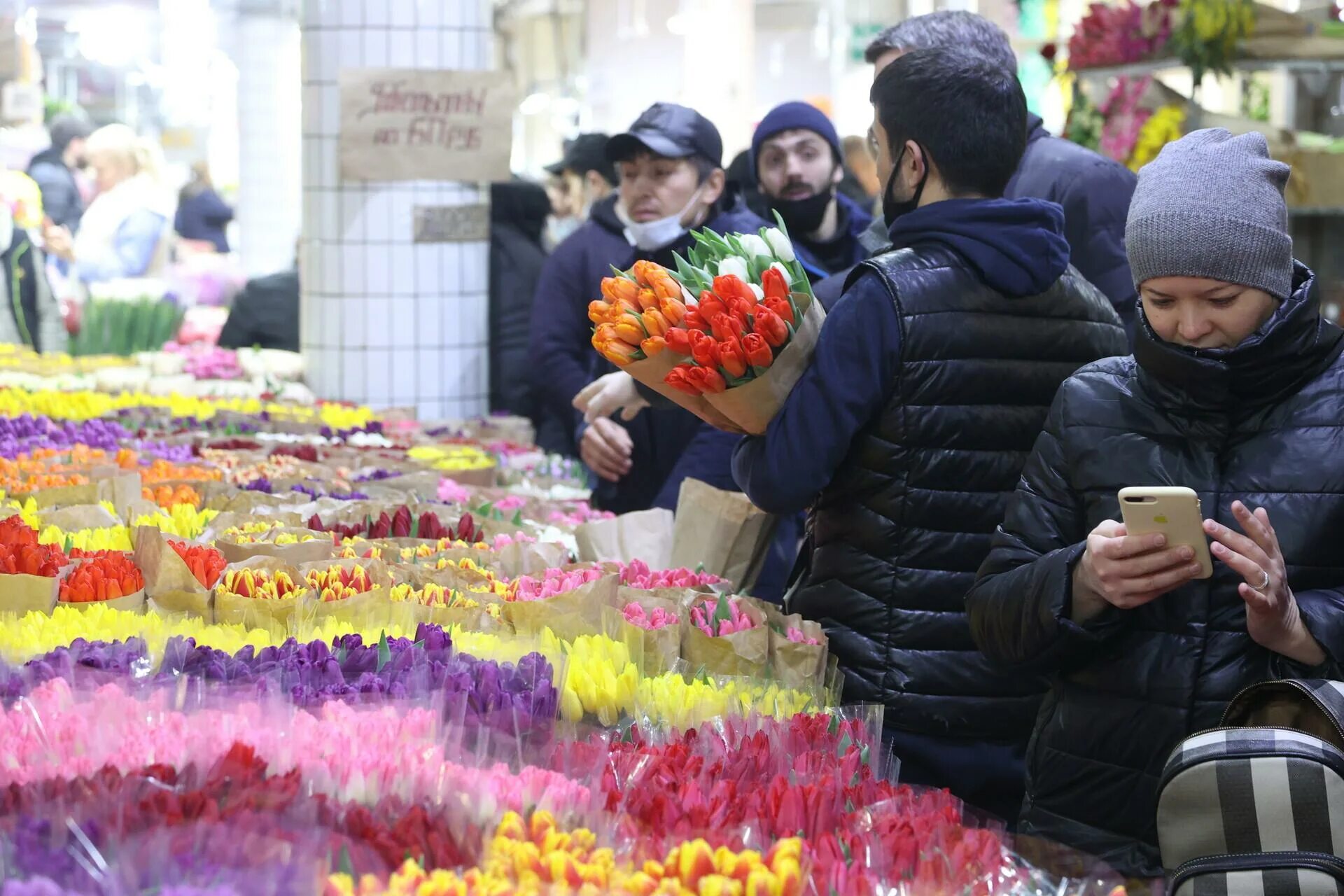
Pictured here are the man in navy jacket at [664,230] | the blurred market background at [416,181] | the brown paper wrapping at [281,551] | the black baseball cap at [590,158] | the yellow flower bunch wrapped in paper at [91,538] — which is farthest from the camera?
the black baseball cap at [590,158]

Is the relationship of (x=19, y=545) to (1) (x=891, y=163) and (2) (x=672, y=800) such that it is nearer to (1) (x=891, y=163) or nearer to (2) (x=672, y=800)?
(2) (x=672, y=800)

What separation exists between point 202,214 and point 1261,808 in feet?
45.4

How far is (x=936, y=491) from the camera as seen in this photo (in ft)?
8.39

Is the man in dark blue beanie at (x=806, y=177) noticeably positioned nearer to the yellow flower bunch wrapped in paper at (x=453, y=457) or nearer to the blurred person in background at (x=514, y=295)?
the yellow flower bunch wrapped in paper at (x=453, y=457)

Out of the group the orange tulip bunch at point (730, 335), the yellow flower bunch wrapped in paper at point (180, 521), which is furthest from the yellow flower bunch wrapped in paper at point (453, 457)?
the orange tulip bunch at point (730, 335)

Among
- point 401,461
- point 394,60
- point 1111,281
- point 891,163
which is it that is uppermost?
point 394,60

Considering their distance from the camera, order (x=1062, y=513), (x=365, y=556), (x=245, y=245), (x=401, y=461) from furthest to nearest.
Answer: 1. (x=245, y=245)
2. (x=401, y=461)
3. (x=365, y=556)
4. (x=1062, y=513)

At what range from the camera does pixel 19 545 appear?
2.52m

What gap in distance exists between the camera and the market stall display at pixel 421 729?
4.91ft

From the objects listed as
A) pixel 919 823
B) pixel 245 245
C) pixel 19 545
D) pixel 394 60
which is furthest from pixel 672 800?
pixel 245 245

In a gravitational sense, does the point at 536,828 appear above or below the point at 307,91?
below

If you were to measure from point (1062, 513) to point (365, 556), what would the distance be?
1277 millimetres

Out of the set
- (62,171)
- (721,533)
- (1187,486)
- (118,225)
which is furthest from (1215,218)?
(62,171)

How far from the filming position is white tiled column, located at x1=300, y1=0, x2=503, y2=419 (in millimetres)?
5539
